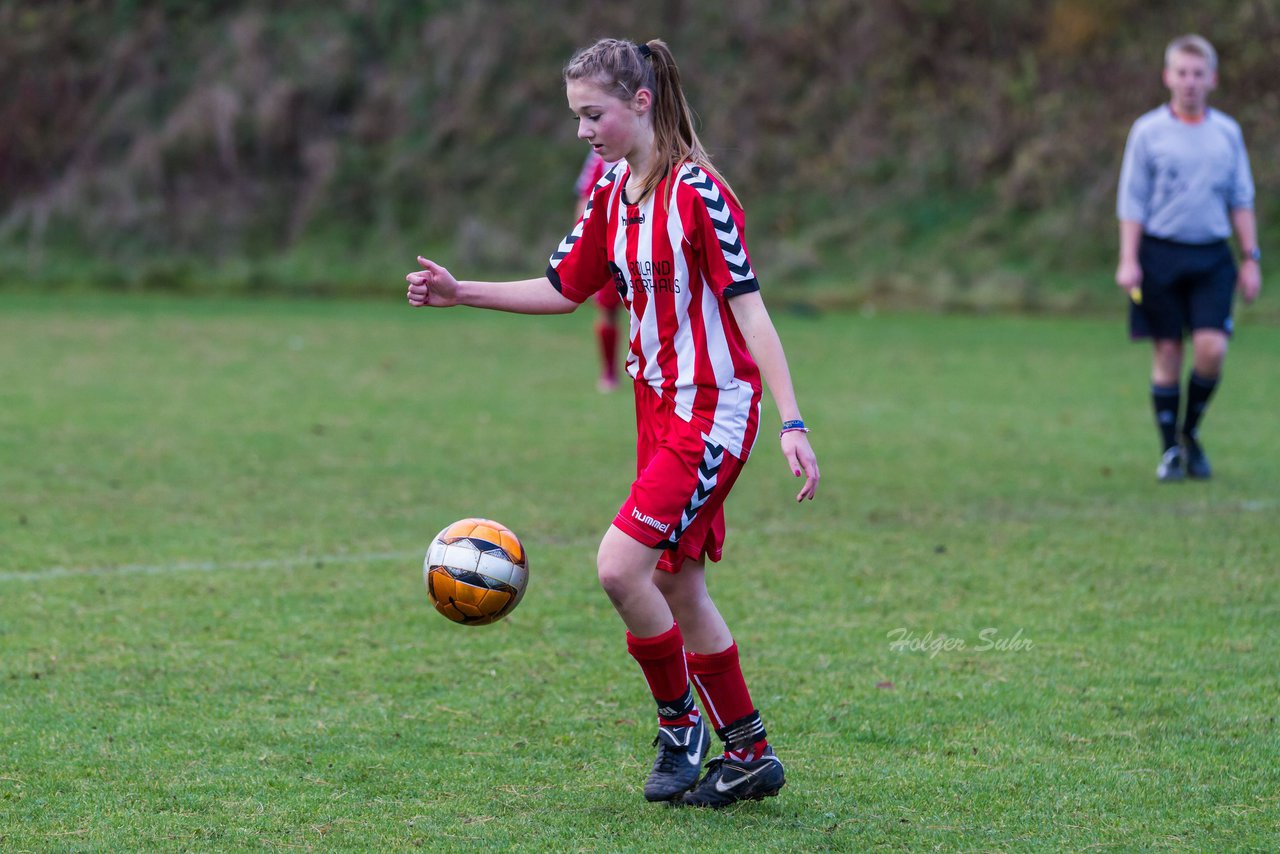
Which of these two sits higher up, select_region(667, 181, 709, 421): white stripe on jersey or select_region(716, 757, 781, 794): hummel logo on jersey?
select_region(667, 181, 709, 421): white stripe on jersey

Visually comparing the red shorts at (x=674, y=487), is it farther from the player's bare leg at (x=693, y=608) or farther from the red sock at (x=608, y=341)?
the red sock at (x=608, y=341)

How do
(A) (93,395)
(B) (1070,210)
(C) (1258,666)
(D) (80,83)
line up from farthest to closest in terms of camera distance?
(D) (80,83) → (B) (1070,210) → (A) (93,395) → (C) (1258,666)

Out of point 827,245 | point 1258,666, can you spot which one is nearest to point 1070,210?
point 827,245

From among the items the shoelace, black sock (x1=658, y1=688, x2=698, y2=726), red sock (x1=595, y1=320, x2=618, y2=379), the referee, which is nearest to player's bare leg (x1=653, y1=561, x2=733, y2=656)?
black sock (x1=658, y1=688, x2=698, y2=726)

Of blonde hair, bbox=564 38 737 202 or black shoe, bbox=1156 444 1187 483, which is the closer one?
blonde hair, bbox=564 38 737 202

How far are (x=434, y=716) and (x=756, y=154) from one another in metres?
18.6

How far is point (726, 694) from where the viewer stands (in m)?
3.82

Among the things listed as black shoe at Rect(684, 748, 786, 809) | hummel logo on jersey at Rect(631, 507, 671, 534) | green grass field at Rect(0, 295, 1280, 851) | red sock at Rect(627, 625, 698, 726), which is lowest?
green grass field at Rect(0, 295, 1280, 851)

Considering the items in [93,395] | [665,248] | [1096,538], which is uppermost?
[665,248]

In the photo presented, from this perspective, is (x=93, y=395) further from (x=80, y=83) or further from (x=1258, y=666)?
(x=80, y=83)

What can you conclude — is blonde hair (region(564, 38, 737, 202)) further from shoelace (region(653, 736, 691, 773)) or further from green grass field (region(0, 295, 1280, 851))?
green grass field (region(0, 295, 1280, 851))

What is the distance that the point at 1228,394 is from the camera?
11320mm

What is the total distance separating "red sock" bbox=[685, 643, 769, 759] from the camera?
378cm

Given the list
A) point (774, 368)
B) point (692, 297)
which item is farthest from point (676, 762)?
point (692, 297)
